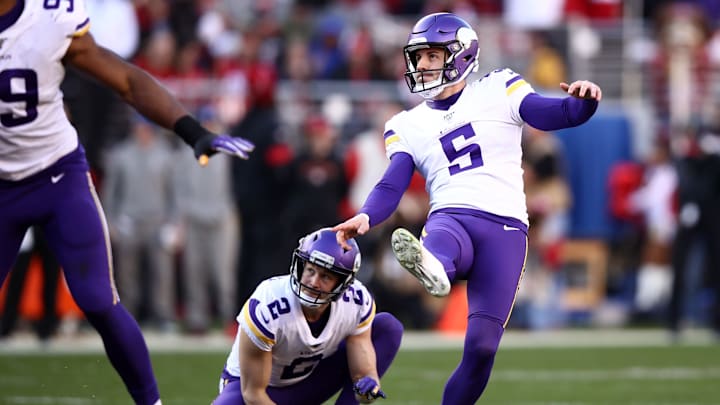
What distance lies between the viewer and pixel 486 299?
5.57 metres

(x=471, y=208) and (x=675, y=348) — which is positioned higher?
(x=471, y=208)

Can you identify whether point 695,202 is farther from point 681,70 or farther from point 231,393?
point 231,393

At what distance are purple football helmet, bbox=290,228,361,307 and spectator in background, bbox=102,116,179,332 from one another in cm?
607

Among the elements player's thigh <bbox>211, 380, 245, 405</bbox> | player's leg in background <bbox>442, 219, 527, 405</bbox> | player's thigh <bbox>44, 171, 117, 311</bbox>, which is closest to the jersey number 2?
player's thigh <bbox>44, 171, 117, 311</bbox>

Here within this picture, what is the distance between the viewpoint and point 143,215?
37.7ft

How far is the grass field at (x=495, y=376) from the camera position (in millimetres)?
7641

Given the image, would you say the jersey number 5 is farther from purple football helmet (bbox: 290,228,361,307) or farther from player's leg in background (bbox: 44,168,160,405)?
player's leg in background (bbox: 44,168,160,405)

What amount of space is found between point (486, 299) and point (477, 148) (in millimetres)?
658

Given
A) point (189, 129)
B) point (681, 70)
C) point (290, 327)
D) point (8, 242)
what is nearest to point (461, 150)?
point (290, 327)

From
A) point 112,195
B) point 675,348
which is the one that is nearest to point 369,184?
point 112,195

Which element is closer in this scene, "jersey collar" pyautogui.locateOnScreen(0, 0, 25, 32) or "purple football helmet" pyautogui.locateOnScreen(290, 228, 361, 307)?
"jersey collar" pyautogui.locateOnScreen(0, 0, 25, 32)

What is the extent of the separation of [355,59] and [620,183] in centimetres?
298

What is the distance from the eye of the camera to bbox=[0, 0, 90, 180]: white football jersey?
5141 mm

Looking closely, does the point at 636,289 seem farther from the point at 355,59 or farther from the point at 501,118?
the point at 501,118
